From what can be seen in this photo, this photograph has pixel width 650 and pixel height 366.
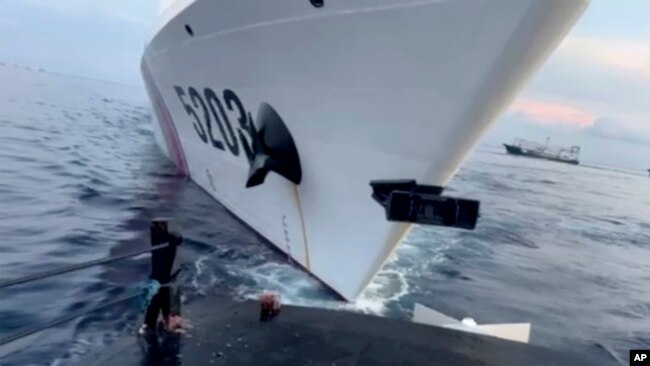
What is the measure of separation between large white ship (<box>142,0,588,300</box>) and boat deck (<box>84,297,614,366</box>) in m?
1.28

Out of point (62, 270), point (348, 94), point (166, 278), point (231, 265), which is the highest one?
point (348, 94)

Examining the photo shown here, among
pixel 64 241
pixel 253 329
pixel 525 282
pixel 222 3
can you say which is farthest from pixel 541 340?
pixel 64 241

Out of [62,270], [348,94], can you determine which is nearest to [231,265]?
[348,94]

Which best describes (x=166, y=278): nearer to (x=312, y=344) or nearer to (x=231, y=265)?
(x=312, y=344)

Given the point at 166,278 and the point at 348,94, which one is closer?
the point at 166,278

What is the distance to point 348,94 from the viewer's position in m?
5.36

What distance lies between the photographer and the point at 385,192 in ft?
16.8

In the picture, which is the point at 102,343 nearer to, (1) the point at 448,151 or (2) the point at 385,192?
(2) the point at 385,192

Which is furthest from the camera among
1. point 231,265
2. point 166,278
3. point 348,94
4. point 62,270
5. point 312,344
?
point 231,265

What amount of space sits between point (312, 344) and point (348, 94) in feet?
8.05

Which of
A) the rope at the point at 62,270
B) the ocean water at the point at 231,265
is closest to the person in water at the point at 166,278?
the rope at the point at 62,270

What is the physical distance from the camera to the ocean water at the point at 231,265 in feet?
19.5

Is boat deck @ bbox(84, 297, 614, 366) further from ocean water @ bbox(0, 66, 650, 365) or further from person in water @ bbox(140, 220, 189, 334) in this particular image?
ocean water @ bbox(0, 66, 650, 365)

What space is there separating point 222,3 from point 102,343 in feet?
12.7
